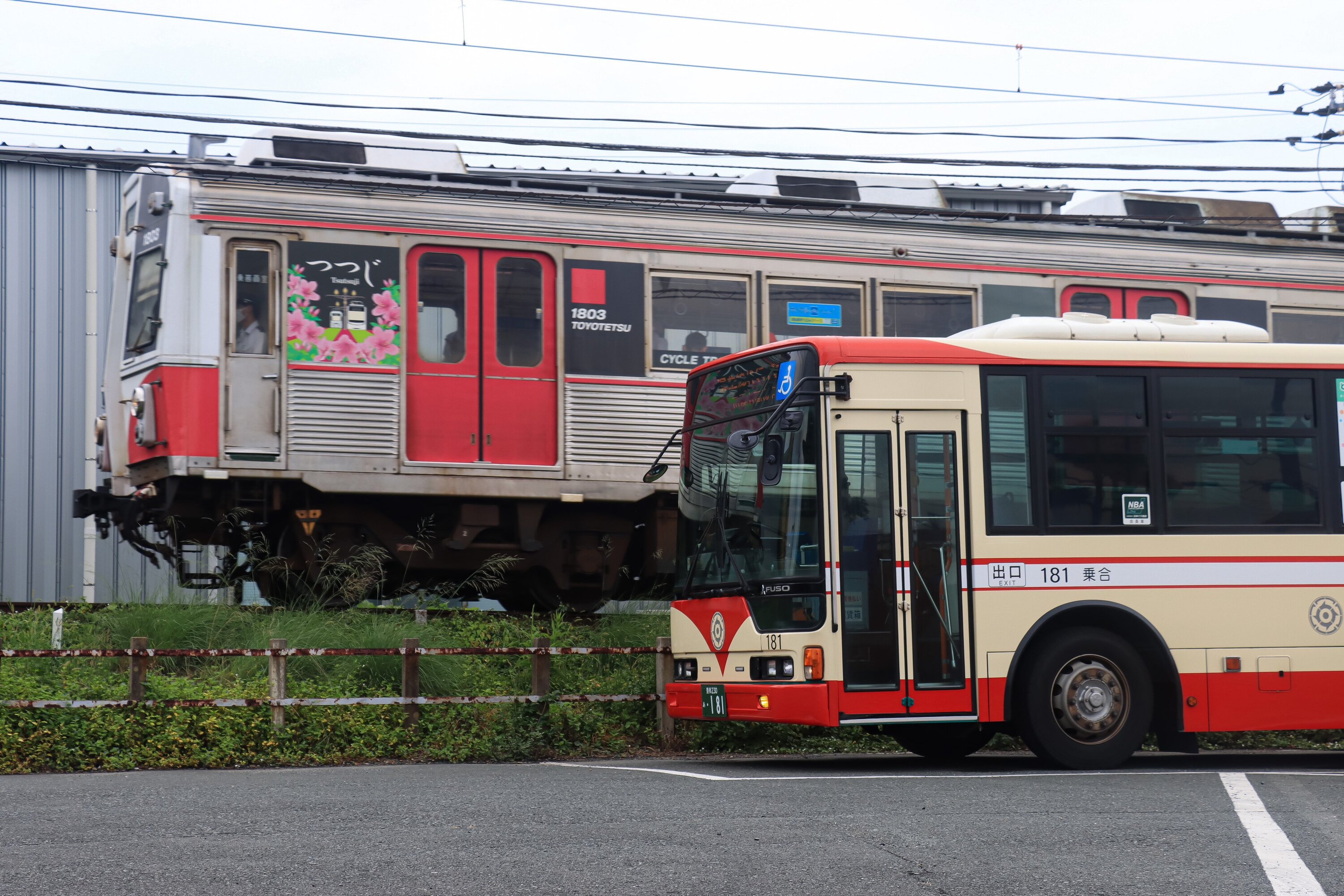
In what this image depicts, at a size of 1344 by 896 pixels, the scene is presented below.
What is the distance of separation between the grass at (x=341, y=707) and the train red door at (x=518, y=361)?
1614 mm

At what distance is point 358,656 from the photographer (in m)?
11.4

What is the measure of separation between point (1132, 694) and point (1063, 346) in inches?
91.3

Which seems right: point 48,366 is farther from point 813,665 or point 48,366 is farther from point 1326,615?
point 1326,615

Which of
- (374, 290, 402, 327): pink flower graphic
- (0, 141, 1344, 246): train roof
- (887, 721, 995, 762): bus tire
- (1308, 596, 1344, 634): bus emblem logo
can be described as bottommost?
(887, 721, 995, 762): bus tire

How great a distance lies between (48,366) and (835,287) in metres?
10.3

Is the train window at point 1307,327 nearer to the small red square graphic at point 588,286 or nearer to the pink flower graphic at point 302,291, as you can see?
the small red square graphic at point 588,286

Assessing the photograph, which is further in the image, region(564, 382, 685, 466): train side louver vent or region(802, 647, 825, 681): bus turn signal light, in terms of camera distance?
region(564, 382, 685, 466): train side louver vent

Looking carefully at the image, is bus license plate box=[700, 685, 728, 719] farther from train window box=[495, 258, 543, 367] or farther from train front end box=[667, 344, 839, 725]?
train window box=[495, 258, 543, 367]

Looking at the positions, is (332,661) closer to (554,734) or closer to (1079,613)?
(554,734)

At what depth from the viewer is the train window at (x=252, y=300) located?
41.0ft

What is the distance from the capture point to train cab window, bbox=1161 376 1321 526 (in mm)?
9781

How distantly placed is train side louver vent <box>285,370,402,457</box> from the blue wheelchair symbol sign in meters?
4.33

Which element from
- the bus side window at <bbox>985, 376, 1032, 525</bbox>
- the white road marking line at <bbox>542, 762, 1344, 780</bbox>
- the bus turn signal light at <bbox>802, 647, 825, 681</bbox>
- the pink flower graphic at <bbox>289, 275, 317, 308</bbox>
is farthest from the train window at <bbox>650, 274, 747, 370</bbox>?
the white road marking line at <bbox>542, 762, 1344, 780</bbox>

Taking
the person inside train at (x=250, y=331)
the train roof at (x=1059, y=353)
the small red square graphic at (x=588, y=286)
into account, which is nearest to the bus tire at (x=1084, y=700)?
the train roof at (x=1059, y=353)
